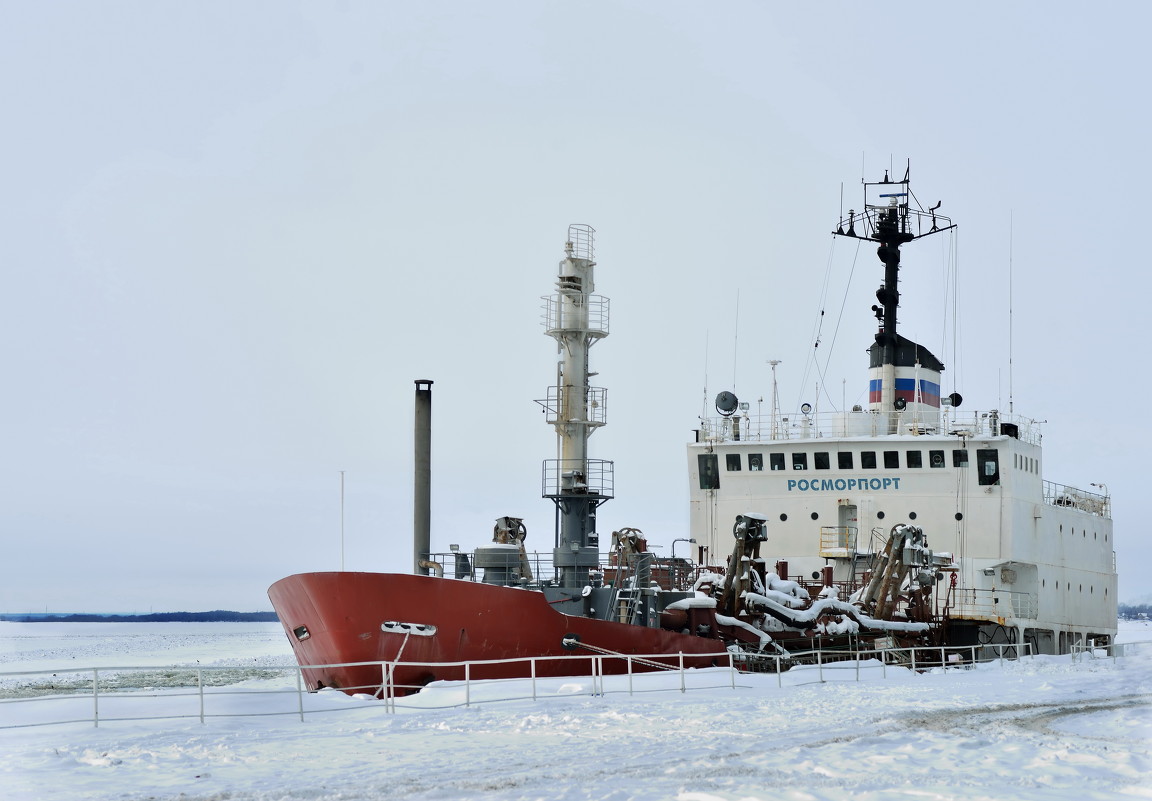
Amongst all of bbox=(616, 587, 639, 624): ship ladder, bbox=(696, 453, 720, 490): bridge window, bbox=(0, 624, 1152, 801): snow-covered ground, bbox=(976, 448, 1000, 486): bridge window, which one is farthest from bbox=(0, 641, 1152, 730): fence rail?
bbox=(696, 453, 720, 490): bridge window

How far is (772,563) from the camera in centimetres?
3422

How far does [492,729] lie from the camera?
16.0m

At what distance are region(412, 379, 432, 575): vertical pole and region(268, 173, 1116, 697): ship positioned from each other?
1.9 inches

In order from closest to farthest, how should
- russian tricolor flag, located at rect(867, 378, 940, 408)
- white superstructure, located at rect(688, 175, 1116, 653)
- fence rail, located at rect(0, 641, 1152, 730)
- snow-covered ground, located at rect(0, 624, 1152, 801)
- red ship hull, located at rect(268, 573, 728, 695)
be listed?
snow-covered ground, located at rect(0, 624, 1152, 801) < fence rail, located at rect(0, 641, 1152, 730) < red ship hull, located at rect(268, 573, 728, 695) < white superstructure, located at rect(688, 175, 1116, 653) < russian tricolor flag, located at rect(867, 378, 940, 408)

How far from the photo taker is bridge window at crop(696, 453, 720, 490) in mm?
35438

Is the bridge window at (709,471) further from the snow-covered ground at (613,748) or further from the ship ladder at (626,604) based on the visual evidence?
the snow-covered ground at (613,748)

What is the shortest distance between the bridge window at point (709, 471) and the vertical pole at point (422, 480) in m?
9.72

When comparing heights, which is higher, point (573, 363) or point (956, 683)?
point (573, 363)

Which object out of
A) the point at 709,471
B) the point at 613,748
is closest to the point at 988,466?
the point at 709,471

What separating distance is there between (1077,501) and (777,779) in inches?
1246

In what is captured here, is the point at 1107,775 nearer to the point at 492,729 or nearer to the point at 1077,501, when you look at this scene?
the point at 492,729

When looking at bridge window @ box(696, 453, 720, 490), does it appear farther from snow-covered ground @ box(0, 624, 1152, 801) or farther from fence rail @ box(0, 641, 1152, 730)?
snow-covered ground @ box(0, 624, 1152, 801)

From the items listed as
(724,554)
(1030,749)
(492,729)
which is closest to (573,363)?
(724,554)

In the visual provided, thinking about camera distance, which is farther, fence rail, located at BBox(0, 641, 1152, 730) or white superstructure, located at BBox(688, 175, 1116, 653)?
white superstructure, located at BBox(688, 175, 1116, 653)
